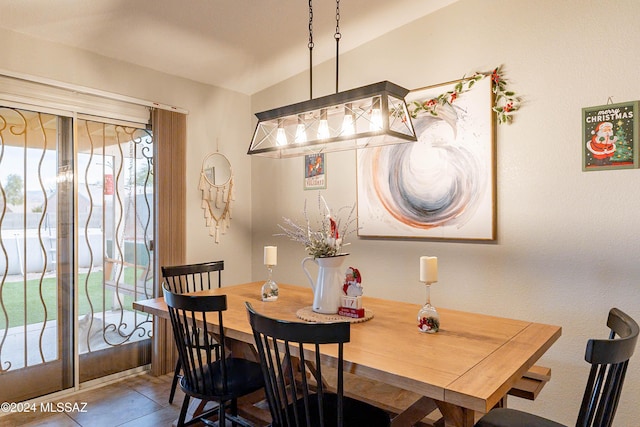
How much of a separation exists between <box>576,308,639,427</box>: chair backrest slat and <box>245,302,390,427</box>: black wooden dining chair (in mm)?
717

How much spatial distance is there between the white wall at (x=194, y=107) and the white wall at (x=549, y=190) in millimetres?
1554

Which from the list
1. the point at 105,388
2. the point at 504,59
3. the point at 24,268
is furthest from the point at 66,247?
the point at 504,59

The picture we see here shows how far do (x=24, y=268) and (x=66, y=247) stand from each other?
28cm

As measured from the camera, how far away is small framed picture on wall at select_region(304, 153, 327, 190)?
3.71 metres

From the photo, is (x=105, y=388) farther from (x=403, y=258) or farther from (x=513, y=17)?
(x=513, y=17)

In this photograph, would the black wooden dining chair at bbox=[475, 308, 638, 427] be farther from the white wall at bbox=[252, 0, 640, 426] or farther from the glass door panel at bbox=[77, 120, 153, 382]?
the glass door panel at bbox=[77, 120, 153, 382]

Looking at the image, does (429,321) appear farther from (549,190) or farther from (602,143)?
(602,143)

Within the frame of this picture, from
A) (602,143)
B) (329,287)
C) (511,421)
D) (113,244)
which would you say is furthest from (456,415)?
(113,244)

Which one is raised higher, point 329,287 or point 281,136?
point 281,136

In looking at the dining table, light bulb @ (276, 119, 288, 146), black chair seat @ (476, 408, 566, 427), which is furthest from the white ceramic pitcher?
black chair seat @ (476, 408, 566, 427)

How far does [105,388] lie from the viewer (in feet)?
10.2

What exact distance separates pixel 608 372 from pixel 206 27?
2.98 meters

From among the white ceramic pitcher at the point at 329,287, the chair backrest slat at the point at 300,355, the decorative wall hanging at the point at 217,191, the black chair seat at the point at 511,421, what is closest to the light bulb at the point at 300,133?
the white ceramic pitcher at the point at 329,287

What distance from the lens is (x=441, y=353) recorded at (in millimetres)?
1621
